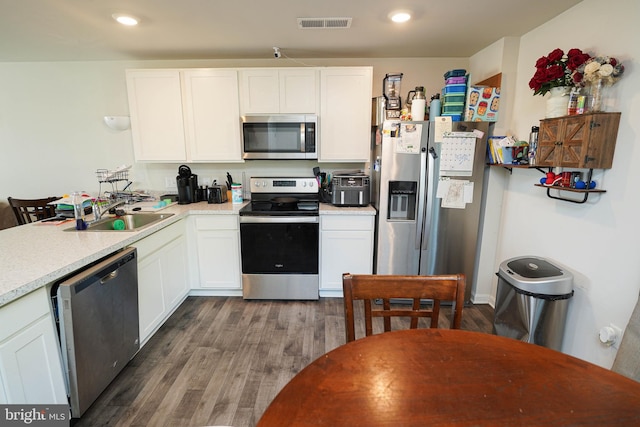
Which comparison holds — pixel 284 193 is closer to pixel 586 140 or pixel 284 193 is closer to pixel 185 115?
pixel 185 115

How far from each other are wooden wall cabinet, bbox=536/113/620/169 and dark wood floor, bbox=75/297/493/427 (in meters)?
1.47

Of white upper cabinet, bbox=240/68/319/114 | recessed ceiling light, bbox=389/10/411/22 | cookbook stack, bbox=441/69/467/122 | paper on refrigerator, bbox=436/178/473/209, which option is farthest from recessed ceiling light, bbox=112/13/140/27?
paper on refrigerator, bbox=436/178/473/209

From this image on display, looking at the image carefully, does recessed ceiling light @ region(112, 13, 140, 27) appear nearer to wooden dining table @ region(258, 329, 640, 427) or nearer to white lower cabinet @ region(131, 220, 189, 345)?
white lower cabinet @ region(131, 220, 189, 345)

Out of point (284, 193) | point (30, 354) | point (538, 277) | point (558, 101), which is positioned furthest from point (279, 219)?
point (558, 101)

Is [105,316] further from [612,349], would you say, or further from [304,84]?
[612,349]

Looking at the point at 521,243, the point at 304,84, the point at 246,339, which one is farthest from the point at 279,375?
the point at 304,84

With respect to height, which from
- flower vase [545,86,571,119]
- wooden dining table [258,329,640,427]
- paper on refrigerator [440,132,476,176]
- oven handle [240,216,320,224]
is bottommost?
wooden dining table [258,329,640,427]

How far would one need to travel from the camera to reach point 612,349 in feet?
5.24

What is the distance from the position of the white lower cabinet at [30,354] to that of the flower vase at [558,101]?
9.41 ft

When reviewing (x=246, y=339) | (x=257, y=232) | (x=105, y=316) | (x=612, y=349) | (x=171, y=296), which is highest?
(x=257, y=232)

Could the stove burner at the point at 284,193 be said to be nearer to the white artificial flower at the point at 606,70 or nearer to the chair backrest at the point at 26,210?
the chair backrest at the point at 26,210

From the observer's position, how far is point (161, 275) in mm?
2318

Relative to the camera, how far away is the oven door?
2.67m

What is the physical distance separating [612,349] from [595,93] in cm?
138
